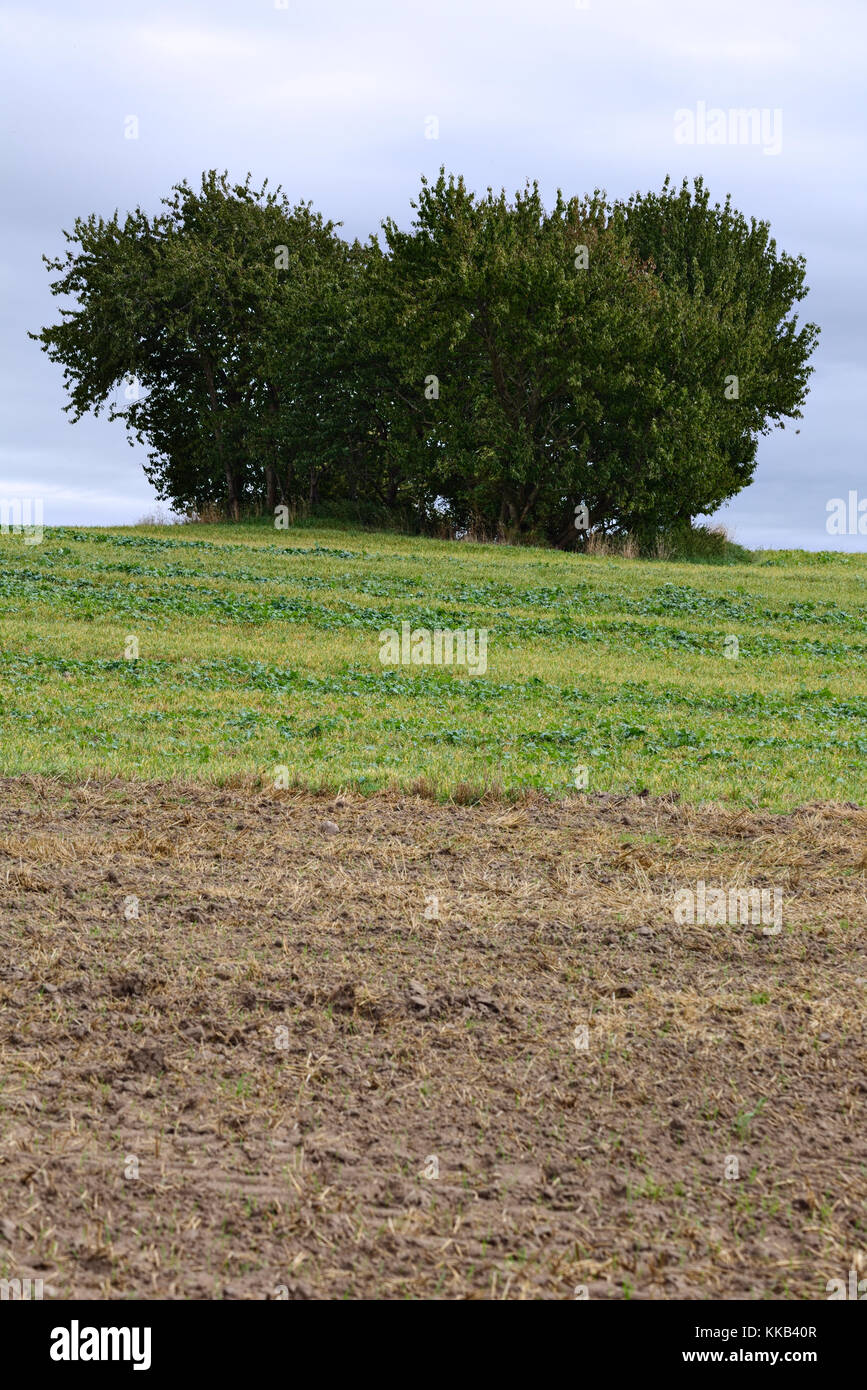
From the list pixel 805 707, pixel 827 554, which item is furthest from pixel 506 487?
pixel 805 707

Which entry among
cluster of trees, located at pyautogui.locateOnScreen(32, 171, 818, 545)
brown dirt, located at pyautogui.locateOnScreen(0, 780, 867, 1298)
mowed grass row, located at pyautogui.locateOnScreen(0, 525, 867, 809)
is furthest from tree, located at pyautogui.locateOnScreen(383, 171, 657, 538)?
brown dirt, located at pyautogui.locateOnScreen(0, 780, 867, 1298)

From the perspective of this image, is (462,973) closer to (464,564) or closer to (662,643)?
(662,643)

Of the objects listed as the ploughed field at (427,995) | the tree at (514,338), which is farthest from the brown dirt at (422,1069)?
the tree at (514,338)

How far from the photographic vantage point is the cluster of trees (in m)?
31.2

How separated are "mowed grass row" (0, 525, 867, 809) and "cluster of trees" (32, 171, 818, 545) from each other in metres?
8.05

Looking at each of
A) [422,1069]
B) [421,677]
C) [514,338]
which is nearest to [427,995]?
[422,1069]

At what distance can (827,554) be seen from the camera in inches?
1469

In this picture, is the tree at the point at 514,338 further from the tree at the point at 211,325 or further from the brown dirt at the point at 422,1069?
the brown dirt at the point at 422,1069

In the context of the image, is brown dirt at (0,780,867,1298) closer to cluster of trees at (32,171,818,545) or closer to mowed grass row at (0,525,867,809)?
mowed grass row at (0,525,867,809)

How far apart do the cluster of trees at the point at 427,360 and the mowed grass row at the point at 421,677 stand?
8.05 meters

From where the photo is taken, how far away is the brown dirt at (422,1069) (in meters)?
3.61

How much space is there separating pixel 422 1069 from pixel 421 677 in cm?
936

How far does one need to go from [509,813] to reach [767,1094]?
3842 mm

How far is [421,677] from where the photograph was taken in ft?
45.3
